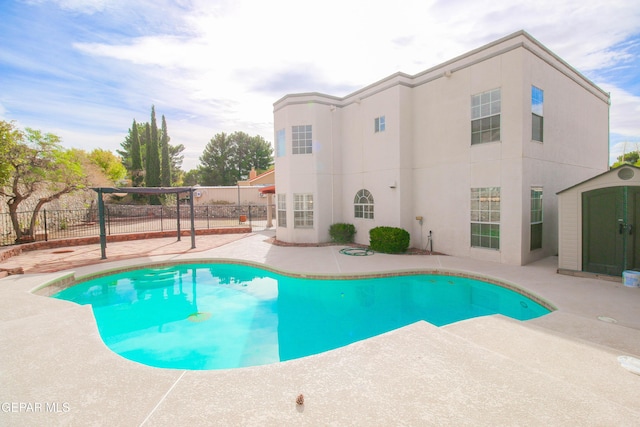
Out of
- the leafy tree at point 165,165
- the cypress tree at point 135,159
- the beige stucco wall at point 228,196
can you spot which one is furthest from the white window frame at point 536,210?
the cypress tree at point 135,159

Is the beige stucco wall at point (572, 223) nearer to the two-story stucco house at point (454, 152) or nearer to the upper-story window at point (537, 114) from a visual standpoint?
the two-story stucco house at point (454, 152)

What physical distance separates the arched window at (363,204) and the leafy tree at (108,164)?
33.2m

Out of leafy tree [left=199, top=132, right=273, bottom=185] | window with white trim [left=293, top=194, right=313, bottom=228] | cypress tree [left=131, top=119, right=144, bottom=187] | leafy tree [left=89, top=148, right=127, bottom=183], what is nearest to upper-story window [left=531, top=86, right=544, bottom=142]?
window with white trim [left=293, top=194, right=313, bottom=228]

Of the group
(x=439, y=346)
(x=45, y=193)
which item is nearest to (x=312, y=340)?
(x=439, y=346)

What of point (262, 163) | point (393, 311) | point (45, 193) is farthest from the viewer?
point (262, 163)

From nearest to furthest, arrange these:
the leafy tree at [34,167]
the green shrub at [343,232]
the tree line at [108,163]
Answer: the leafy tree at [34,167]
the tree line at [108,163]
the green shrub at [343,232]

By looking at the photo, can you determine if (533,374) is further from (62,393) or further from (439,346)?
(62,393)

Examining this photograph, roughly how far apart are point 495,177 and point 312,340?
7644 mm

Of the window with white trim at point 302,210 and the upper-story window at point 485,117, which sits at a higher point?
the upper-story window at point 485,117

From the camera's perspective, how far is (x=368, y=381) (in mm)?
3146

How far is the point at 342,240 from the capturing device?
13.6 m

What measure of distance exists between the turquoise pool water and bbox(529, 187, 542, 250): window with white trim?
10.1ft

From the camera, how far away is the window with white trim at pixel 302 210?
1374cm

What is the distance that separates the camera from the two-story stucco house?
9250mm
